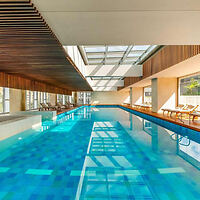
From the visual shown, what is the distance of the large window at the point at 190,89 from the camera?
345 inches

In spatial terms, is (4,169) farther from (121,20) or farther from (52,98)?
(52,98)

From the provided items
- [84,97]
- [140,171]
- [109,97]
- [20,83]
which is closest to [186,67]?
[140,171]

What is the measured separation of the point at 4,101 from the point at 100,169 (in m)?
9.00

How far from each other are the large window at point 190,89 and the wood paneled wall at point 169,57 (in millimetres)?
2533

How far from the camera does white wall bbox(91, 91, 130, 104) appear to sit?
2650cm

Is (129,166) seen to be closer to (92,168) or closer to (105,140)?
(92,168)

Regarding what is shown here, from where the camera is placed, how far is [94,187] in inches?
91.8

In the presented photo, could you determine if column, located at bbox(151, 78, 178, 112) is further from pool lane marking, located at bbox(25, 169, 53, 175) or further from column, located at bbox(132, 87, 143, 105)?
pool lane marking, located at bbox(25, 169, 53, 175)

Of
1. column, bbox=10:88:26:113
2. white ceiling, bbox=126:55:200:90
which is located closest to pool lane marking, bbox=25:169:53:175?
white ceiling, bbox=126:55:200:90

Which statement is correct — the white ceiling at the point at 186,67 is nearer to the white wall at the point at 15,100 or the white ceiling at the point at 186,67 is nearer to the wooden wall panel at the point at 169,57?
the wooden wall panel at the point at 169,57

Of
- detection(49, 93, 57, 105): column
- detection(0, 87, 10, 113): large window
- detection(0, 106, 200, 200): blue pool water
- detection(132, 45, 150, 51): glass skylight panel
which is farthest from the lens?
detection(49, 93, 57, 105): column

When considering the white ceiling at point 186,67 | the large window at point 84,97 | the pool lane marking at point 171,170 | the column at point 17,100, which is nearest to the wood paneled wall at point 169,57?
the white ceiling at point 186,67

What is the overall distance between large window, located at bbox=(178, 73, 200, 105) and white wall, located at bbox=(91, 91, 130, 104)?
54.1 ft

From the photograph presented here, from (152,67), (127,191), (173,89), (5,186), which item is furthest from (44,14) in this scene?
(173,89)
